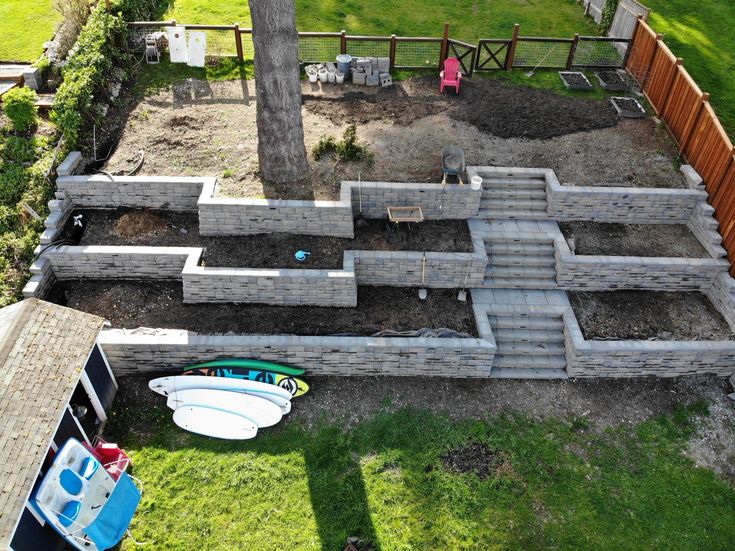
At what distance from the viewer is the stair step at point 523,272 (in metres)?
12.4

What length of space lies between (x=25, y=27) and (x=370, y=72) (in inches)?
456

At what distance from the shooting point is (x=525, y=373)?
1137 cm

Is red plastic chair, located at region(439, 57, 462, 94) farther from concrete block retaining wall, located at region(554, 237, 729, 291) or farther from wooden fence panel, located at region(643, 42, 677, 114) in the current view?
concrete block retaining wall, located at region(554, 237, 729, 291)

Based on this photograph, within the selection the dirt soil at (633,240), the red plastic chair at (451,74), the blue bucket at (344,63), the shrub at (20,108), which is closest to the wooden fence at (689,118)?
the dirt soil at (633,240)

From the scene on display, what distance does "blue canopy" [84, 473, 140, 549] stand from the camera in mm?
8156

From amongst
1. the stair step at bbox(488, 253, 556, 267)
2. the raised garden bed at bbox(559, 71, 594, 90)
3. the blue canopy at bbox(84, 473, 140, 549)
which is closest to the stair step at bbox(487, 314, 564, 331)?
the stair step at bbox(488, 253, 556, 267)

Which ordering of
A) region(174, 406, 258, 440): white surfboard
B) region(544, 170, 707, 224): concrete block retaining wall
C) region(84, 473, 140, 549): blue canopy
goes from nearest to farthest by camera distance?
region(84, 473, 140, 549): blue canopy
region(174, 406, 258, 440): white surfboard
region(544, 170, 707, 224): concrete block retaining wall

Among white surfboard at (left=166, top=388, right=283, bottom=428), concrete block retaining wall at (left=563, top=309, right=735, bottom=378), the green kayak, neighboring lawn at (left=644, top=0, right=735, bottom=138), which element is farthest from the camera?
neighboring lawn at (left=644, top=0, right=735, bottom=138)

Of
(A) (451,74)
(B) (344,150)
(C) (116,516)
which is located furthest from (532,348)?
(A) (451,74)

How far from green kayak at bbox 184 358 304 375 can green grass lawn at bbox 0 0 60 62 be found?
12234 millimetres

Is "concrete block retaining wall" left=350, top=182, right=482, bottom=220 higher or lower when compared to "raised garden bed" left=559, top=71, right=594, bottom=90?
lower

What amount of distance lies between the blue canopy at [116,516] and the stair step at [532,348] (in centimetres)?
738

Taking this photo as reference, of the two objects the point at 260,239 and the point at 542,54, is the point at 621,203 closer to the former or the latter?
the point at 542,54

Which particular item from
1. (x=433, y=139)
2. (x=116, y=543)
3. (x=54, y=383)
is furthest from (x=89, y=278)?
(x=433, y=139)
